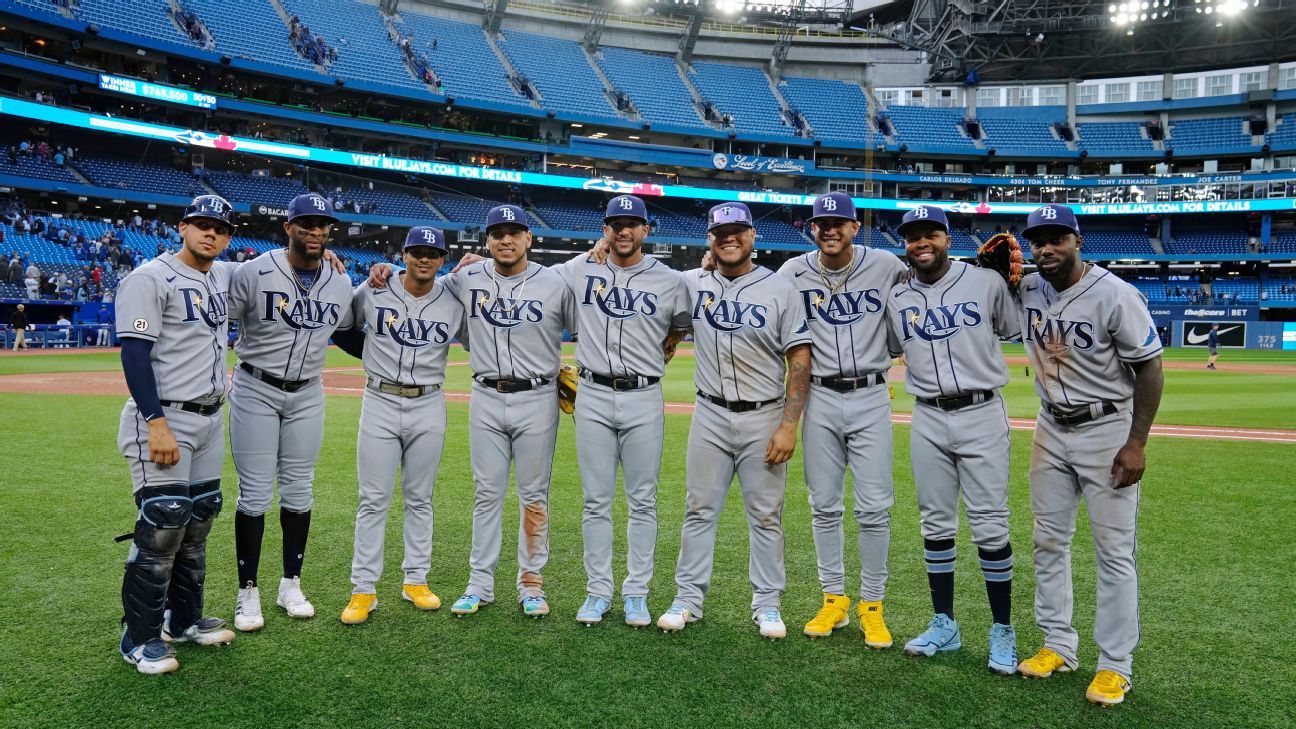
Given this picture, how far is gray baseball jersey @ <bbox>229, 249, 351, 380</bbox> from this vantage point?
483cm

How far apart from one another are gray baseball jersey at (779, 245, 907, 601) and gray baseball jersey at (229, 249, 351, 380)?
293cm

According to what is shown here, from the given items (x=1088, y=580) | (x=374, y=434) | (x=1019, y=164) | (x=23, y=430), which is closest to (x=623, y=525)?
(x=374, y=434)

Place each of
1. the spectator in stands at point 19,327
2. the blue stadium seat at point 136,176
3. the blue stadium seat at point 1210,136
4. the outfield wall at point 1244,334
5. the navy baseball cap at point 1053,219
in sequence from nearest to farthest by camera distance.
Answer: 1. the navy baseball cap at point 1053,219
2. the spectator in stands at point 19,327
3. the blue stadium seat at point 136,176
4. the outfield wall at point 1244,334
5. the blue stadium seat at point 1210,136

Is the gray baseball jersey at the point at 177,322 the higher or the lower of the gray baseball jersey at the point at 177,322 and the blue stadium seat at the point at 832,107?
the lower

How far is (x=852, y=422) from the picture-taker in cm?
460

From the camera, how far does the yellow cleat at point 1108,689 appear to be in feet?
12.2

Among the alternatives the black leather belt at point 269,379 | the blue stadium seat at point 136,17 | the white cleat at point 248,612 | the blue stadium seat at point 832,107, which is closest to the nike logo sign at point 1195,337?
the blue stadium seat at point 832,107

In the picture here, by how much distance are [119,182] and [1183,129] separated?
6285cm

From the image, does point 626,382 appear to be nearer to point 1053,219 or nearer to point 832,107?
point 1053,219

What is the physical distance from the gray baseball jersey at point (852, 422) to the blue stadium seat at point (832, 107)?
2049 inches

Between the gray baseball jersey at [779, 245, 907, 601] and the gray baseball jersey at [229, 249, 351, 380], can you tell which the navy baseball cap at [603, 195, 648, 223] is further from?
the gray baseball jersey at [229, 249, 351, 380]

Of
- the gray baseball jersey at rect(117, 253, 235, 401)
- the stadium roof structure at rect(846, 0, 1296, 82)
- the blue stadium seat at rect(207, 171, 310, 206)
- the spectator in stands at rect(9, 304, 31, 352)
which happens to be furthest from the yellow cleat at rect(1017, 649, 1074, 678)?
the stadium roof structure at rect(846, 0, 1296, 82)

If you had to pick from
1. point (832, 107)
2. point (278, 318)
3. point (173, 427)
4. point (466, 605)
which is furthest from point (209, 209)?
point (832, 107)

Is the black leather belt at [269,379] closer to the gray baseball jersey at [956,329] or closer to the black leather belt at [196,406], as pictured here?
the black leather belt at [196,406]
